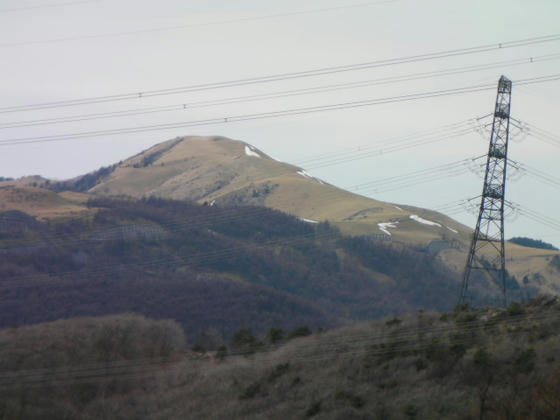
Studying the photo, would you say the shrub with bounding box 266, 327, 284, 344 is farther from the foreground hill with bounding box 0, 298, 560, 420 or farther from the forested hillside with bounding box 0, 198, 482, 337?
the forested hillside with bounding box 0, 198, 482, 337

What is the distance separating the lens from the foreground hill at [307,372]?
91.5 ft

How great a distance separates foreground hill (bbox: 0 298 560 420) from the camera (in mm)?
27875

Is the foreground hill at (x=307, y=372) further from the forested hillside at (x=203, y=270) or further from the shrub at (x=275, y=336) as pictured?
the forested hillside at (x=203, y=270)

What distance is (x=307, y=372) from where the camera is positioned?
3672cm

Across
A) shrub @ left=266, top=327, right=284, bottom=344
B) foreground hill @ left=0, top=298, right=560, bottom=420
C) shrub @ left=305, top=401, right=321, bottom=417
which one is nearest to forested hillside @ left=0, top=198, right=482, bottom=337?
shrub @ left=266, top=327, right=284, bottom=344

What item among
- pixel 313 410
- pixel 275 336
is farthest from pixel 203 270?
pixel 313 410

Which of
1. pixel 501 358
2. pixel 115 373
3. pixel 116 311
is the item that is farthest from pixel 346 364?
pixel 116 311

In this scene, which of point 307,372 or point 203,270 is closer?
point 307,372

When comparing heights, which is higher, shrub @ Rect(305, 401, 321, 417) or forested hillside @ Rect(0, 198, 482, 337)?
forested hillside @ Rect(0, 198, 482, 337)

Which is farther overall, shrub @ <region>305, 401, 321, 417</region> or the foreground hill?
shrub @ <region>305, 401, 321, 417</region>

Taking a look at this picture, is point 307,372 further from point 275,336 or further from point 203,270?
point 203,270

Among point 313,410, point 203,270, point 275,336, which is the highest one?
point 203,270

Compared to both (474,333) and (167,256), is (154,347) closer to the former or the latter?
(474,333)

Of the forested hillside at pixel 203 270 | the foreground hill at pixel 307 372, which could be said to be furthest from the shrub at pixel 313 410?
the forested hillside at pixel 203 270
